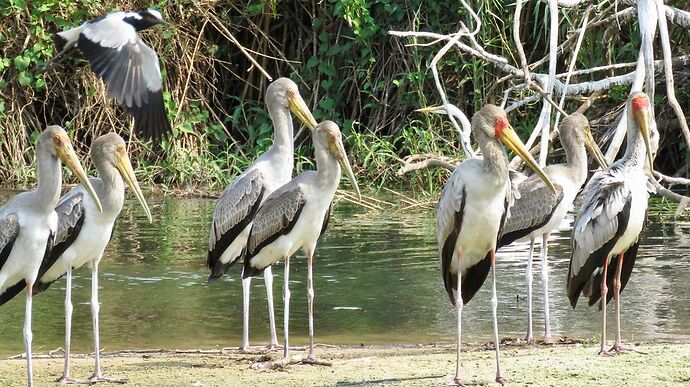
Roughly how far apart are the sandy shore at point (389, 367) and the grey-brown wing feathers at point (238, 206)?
30.1 inches

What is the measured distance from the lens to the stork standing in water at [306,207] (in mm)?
6387

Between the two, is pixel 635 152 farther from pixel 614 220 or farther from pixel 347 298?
pixel 347 298

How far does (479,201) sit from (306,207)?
108cm

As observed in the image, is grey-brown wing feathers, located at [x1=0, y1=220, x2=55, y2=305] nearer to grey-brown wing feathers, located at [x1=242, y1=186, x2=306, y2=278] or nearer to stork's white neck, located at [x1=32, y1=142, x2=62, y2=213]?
stork's white neck, located at [x1=32, y1=142, x2=62, y2=213]

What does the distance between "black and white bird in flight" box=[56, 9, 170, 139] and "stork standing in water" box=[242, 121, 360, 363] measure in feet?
6.23

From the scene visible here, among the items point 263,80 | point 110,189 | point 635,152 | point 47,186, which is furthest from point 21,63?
point 635,152

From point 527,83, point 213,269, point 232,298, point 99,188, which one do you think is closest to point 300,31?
point 527,83

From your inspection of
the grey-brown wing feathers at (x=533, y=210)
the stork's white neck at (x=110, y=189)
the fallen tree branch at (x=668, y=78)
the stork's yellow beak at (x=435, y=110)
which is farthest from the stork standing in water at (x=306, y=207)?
the stork's yellow beak at (x=435, y=110)

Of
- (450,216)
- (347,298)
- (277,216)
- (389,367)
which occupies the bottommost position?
(347,298)

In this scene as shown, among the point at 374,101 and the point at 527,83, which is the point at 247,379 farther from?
the point at 374,101

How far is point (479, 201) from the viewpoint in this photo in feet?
18.6

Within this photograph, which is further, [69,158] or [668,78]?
[668,78]

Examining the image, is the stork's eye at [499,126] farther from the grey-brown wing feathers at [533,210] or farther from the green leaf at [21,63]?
the green leaf at [21,63]

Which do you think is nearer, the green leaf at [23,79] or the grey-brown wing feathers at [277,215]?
the grey-brown wing feathers at [277,215]
